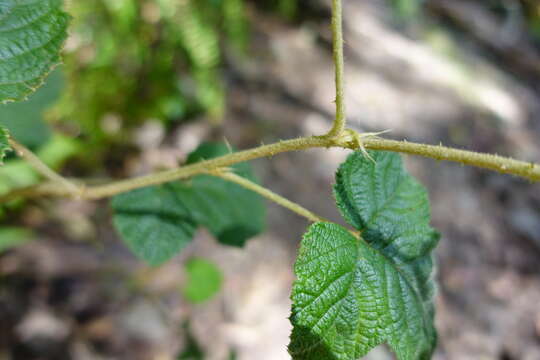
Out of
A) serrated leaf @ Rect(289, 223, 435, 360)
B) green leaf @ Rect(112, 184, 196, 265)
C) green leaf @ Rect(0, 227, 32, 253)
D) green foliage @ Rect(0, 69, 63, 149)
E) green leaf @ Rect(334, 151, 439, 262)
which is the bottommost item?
serrated leaf @ Rect(289, 223, 435, 360)

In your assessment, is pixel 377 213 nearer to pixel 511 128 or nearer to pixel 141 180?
pixel 141 180

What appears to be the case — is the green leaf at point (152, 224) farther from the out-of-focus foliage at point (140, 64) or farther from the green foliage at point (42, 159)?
the out-of-focus foliage at point (140, 64)

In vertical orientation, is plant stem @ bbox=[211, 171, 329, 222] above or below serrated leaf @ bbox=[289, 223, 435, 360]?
above

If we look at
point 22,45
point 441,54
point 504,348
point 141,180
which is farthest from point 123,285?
point 441,54

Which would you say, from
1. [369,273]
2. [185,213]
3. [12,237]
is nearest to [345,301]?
[369,273]

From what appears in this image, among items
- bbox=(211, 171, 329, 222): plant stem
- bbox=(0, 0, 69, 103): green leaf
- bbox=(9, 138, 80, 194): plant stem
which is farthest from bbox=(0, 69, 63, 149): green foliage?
bbox=(211, 171, 329, 222): plant stem

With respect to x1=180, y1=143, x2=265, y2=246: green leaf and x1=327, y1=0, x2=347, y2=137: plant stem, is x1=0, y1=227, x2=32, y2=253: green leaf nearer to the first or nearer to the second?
x1=180, y1=143, x2=265, y2=246: green leaf

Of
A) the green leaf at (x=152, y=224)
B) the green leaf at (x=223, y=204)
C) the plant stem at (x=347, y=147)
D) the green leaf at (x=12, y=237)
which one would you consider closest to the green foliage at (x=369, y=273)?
the plant stem at (x=347, y=147)

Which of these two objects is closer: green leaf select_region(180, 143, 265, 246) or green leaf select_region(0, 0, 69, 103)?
green leaf select_region(0, 0, 69, 103)

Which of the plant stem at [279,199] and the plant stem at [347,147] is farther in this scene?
the plant stem at [279,199]
